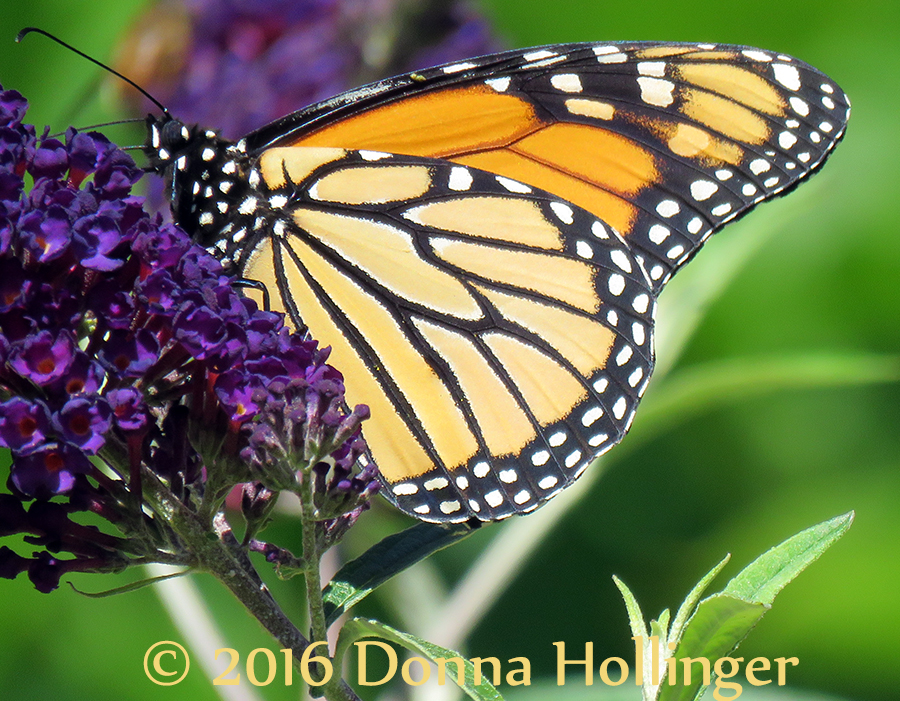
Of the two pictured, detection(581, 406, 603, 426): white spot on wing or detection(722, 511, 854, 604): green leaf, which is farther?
detection(581, 406, 603, 426): white spot on wing

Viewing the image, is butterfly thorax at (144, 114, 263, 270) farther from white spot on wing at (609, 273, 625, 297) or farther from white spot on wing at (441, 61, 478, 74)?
white spot on wing at (609, 273, 625, 297)

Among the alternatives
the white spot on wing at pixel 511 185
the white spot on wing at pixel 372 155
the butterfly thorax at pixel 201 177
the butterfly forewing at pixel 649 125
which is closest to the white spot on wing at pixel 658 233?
the butterfly forewing at pixel 649 125

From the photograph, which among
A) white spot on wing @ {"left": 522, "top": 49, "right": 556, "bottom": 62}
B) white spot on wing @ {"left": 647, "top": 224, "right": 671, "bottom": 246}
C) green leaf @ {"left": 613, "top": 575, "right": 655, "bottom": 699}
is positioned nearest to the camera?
green leaf @ {"left": 613, "top": 575, "right": 655, "bottom": 699}

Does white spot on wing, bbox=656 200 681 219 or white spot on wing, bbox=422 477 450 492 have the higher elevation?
white spot on wing, bbox=656 200 681 219

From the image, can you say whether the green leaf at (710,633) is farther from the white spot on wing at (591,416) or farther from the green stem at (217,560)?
the white spot on wing at (591,416)

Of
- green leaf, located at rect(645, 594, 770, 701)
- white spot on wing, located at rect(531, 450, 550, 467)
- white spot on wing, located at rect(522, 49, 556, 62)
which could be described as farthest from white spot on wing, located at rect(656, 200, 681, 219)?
green leaf, located at rect(645, 594, 770, 701)

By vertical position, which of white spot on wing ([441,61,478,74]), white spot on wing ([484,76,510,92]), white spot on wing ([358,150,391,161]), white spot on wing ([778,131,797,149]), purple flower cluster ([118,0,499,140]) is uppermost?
purple flower cluster ([118,0,499,140])
